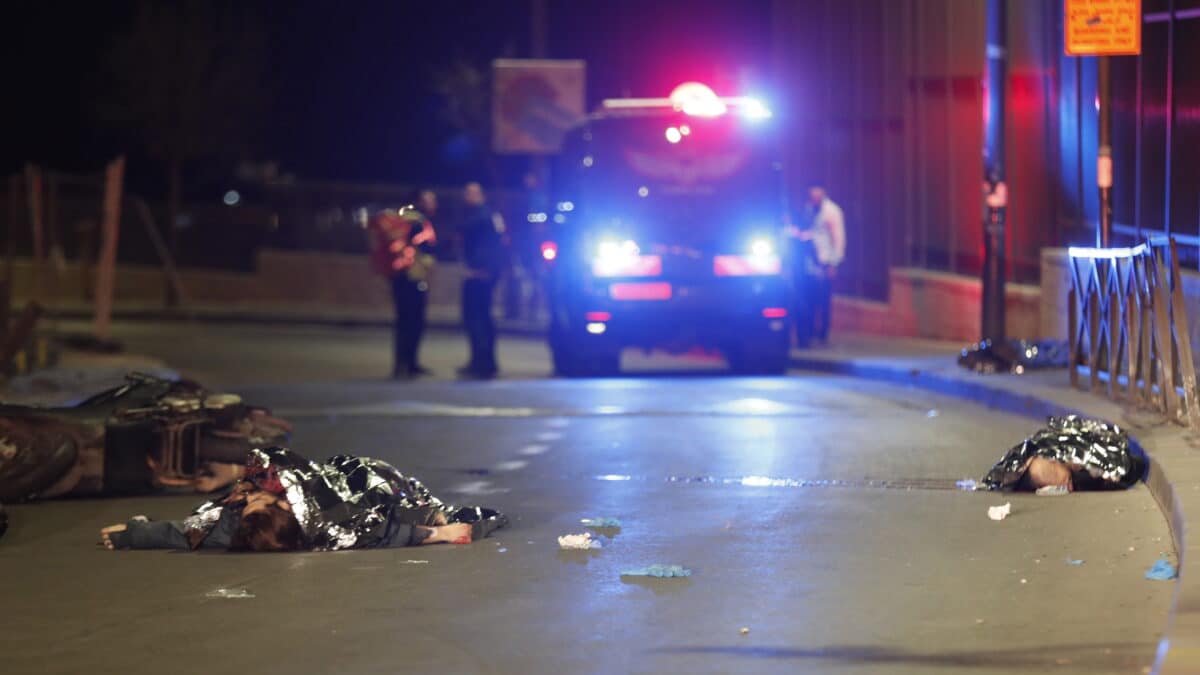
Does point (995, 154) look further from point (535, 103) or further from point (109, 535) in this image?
point (535, 103)

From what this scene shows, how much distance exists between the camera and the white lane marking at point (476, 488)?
10773 mm

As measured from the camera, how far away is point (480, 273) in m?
20.0

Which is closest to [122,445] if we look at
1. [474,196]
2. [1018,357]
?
[1018,357]

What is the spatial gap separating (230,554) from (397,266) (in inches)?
437

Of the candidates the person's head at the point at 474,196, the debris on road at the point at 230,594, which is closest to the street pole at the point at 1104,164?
the person's head at the point at 474,196

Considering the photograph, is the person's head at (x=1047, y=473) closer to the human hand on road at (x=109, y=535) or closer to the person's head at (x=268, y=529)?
the person's head at (x=268, y=529)

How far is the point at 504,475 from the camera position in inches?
454

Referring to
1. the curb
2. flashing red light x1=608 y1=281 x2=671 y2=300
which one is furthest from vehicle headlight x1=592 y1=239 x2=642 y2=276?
the curb

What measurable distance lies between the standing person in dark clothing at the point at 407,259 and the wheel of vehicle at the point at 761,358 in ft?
11.5

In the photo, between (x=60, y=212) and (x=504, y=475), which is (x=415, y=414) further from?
(x=60, y=212)

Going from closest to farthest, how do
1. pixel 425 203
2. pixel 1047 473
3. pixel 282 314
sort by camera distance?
pixel 1047 473 → pixel 425 203 → pixel 282 314

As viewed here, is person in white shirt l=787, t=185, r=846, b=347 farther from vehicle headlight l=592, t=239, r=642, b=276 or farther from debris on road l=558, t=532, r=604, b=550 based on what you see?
debris on road l=558, t=532, r=604, b=550

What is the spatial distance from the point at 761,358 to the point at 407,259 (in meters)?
3.98

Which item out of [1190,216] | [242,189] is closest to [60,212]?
[242,189]
